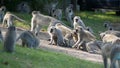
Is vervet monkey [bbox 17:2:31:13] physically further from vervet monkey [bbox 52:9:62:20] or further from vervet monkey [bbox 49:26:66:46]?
vervet monkey [bbox 49:26:66:46]

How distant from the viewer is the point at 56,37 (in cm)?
2006

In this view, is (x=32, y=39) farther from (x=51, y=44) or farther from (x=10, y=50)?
(x=51, y=44)

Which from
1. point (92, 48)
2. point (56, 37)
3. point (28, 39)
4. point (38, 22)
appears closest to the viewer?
point (28, 39)

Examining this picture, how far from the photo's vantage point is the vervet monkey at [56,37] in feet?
65.3

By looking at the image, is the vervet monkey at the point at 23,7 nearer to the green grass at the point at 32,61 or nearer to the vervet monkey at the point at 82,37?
the vervet monkey at the point at 82,37

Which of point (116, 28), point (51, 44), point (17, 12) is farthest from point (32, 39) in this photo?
point (17, 12)

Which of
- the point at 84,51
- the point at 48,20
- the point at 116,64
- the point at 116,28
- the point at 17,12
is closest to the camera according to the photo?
the point at 116,64

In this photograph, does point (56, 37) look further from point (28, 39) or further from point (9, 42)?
point (9, 42)

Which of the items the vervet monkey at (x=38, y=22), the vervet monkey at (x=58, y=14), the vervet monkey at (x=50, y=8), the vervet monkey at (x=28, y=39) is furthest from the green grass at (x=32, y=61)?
the vervet monkey at (x=50, y=8)

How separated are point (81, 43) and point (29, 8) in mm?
12736

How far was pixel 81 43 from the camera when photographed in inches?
794

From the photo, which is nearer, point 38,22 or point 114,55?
point 114,55

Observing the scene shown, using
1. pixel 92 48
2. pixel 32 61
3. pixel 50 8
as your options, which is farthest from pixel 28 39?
pixel 50 8

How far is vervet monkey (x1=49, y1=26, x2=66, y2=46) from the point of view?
1989cm
